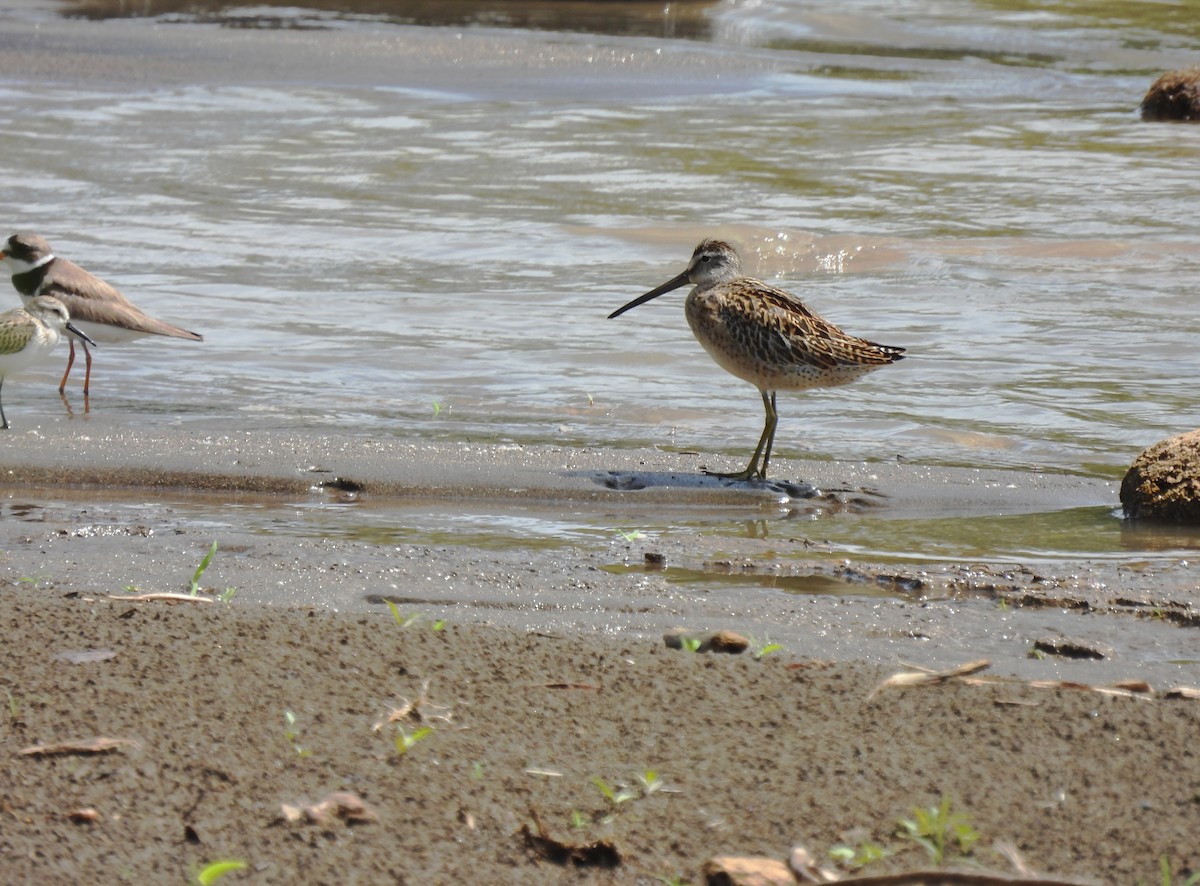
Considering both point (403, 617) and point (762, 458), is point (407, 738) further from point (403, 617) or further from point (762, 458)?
point (762, 458)

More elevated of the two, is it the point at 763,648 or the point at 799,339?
the point at 799,339

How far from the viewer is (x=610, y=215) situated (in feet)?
47.4

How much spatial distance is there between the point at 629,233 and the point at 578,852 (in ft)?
35.5

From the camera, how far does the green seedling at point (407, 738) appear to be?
374cm

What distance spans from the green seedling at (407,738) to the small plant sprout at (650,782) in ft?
1.74

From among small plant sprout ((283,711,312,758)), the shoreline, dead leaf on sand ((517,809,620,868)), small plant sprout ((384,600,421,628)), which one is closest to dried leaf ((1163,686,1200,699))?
the shoreline

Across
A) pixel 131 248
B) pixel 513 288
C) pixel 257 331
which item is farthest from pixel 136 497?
pixel 131 248

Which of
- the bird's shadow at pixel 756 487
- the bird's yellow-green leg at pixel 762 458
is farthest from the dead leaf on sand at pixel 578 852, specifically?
the bird's yellow-green leg at pixel 762 458

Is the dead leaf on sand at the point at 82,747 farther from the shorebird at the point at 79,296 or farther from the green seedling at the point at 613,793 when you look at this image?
the shorebird at the point at 79,296

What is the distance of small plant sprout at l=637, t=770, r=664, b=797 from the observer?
3.61 meters

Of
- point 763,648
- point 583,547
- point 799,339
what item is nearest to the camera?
point 763,648

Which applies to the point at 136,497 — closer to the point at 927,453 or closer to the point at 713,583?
the point at 713,583

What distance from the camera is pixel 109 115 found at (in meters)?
19.0

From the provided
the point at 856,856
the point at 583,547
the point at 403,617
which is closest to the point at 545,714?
the point at 856,856
